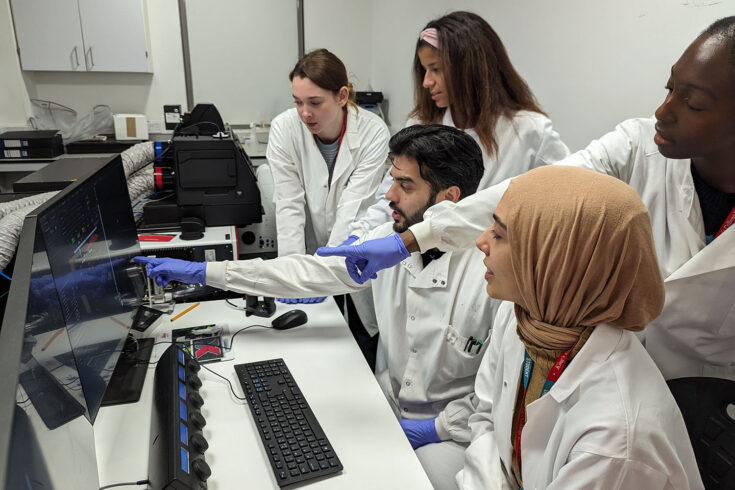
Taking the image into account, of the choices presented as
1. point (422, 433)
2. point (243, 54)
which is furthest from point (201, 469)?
point (243, 54)

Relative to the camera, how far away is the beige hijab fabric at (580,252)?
79cm

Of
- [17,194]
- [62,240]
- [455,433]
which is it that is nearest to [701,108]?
Result: [455,433]

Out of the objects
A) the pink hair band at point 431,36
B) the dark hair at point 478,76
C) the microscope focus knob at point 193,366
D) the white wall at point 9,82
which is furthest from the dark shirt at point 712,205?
the white wall at point 9,82

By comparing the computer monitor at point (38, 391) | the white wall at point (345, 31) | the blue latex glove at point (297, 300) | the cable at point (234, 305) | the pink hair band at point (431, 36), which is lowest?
the cable at point (234, 305)

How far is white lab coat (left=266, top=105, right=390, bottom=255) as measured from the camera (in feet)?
7.12

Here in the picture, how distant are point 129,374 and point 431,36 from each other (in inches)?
54.9

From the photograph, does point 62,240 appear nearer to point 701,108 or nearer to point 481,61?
point 701,108

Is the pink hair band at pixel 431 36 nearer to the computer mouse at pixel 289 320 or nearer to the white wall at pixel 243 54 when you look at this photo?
the computer mouse at pixel 289 320

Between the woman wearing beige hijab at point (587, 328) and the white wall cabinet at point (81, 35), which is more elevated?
the white wall cabinet at point (81, 35)

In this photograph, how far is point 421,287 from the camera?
4.69 ft

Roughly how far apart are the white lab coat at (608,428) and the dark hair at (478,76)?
976mm

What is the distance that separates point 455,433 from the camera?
1260 mm

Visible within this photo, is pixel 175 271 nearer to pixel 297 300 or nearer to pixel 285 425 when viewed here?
pixel 297 300

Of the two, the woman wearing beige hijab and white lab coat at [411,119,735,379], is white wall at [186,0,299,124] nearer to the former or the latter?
white lab coat at [411,119,735,379]
